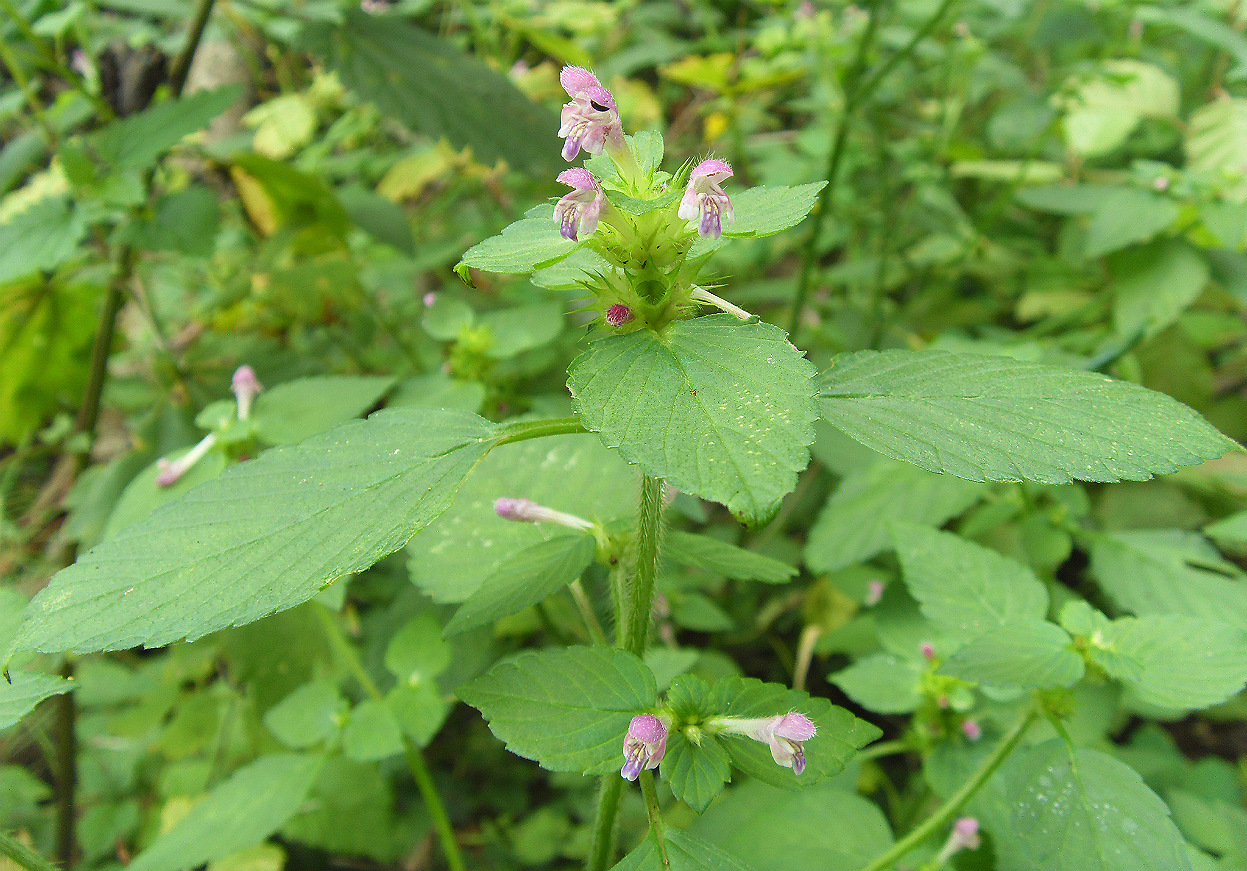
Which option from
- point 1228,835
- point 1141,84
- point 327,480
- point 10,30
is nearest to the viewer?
point 327,480

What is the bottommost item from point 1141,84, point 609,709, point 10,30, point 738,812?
point 738,812

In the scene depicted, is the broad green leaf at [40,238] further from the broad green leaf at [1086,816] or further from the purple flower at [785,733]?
the broad green leaf at [1086,816]

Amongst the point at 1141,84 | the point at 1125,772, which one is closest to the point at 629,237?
the point at 1125,772

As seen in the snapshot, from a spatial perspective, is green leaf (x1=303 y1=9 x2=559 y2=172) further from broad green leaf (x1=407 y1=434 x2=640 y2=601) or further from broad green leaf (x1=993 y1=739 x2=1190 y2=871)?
broad green leaf (x1=993 y1=739 x2=1190 y2=871)

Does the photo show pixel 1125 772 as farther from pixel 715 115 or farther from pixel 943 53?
pixel 715 115

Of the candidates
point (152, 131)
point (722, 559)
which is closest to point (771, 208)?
point (722, 559)

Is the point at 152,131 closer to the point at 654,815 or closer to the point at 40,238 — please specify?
the point at 40,238

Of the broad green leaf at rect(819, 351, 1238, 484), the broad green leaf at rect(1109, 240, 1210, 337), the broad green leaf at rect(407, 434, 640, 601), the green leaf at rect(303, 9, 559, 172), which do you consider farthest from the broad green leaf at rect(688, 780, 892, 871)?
the green leaf at rect(303, 9, 559, 172)
